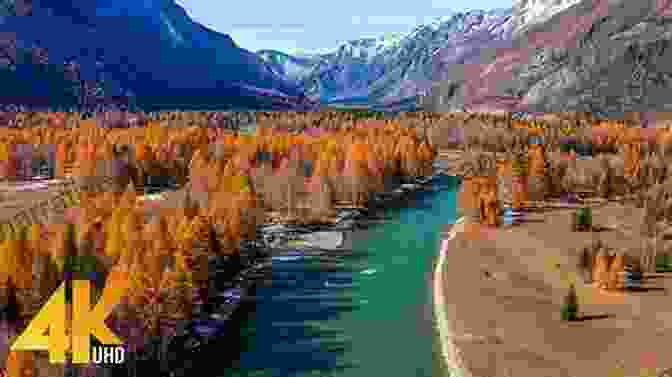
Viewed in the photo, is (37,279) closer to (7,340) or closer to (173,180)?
(7,340)

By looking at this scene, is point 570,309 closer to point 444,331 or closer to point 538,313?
point 538,313

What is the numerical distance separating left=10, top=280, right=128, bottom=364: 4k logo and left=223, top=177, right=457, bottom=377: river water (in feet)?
29.5

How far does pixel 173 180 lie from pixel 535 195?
5679 centimetres

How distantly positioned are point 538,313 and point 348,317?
14.3 meters

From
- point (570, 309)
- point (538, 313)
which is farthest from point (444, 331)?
point (570, 309)

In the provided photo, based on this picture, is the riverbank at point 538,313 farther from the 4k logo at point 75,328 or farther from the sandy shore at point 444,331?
the 4k logo at point 75,328

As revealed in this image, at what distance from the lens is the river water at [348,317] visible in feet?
146

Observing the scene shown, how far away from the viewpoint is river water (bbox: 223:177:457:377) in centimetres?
4447

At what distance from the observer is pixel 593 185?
111m

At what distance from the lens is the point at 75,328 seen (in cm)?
3553

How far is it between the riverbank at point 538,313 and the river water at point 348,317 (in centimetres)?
223

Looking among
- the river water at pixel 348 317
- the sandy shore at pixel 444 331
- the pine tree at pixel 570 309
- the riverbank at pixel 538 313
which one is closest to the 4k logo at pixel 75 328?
the river water at pixel 348 317

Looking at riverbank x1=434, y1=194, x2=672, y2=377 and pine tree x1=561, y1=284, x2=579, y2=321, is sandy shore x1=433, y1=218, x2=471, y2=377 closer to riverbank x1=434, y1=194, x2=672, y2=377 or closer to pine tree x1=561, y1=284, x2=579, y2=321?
riverbank x1=434, y1=194, x2=672, y2=377

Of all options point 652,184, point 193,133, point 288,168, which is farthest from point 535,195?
point 193,133
